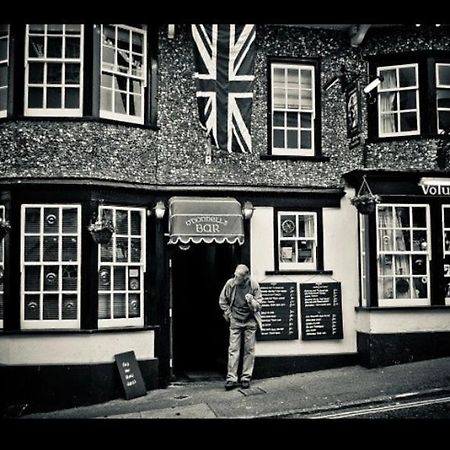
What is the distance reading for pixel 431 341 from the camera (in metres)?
11.8

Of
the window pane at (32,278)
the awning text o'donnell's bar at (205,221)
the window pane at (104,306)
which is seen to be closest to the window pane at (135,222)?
the awning text o'donnell's bar at (205,221)

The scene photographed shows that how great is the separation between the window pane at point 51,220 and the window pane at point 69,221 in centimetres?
12

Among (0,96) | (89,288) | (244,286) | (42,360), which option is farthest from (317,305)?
(0,96)

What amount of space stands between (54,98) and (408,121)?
694cm

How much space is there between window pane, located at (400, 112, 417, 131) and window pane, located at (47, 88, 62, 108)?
6739 millimetres

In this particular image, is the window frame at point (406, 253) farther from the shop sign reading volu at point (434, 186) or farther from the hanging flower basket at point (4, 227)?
the hanging flower basket at point (4, 227)

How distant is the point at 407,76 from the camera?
41.0 feet

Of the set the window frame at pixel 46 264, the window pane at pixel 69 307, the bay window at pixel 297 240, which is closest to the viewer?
the window frame at pixel 46 264

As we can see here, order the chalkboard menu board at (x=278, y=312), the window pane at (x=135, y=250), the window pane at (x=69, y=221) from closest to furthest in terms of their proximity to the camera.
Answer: the window pane at (x=69, y=221)
the window pane at (x=135, y=250)
the chalkboard menu board at (x=278, y=312)

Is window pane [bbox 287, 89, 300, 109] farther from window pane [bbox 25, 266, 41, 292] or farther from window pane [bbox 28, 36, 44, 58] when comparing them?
window pane [bbox 25, 266, 41, 292]

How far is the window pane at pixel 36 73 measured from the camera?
10.8 metres

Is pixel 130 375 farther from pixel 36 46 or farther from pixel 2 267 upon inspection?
pixel 36 46

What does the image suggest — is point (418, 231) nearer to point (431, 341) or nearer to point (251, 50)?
point (431, 341)

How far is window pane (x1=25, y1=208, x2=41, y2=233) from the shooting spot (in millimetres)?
10602
